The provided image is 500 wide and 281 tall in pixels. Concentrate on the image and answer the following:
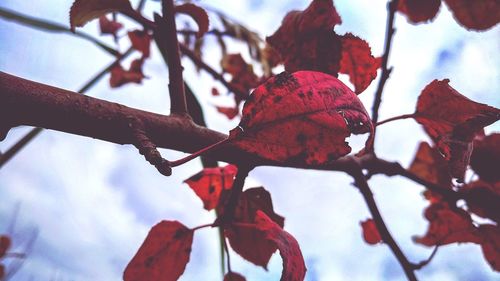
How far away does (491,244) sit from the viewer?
17.3 inches

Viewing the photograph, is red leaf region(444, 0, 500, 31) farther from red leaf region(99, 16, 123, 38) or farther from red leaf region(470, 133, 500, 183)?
red leaf region(99, 16, 123, 38)

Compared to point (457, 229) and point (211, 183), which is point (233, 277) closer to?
point (211, 183)

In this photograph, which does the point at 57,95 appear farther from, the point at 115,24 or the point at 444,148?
the point at 115,24

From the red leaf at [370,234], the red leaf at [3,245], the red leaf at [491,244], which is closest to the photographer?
the red leaf at [491,244]

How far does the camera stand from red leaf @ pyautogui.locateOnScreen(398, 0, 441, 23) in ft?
1.06

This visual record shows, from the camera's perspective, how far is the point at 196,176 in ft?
1.38

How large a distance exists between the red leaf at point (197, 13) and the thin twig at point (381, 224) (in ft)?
0.75

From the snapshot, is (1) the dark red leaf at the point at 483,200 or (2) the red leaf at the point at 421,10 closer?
(2) the red leaf at the point at 421,10

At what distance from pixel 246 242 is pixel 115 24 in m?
0.68

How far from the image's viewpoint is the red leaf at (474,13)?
26 centimetres

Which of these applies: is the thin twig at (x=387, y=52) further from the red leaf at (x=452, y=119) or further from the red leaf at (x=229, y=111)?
the red leaf at (x=229, y=111)

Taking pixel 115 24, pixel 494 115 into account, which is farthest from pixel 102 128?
pixel 115 24

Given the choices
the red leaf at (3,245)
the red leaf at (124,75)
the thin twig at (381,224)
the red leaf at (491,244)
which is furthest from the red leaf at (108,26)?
the red leaf at (3,245)

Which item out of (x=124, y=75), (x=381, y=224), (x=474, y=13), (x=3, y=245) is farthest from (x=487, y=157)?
(x=3, y=245)
